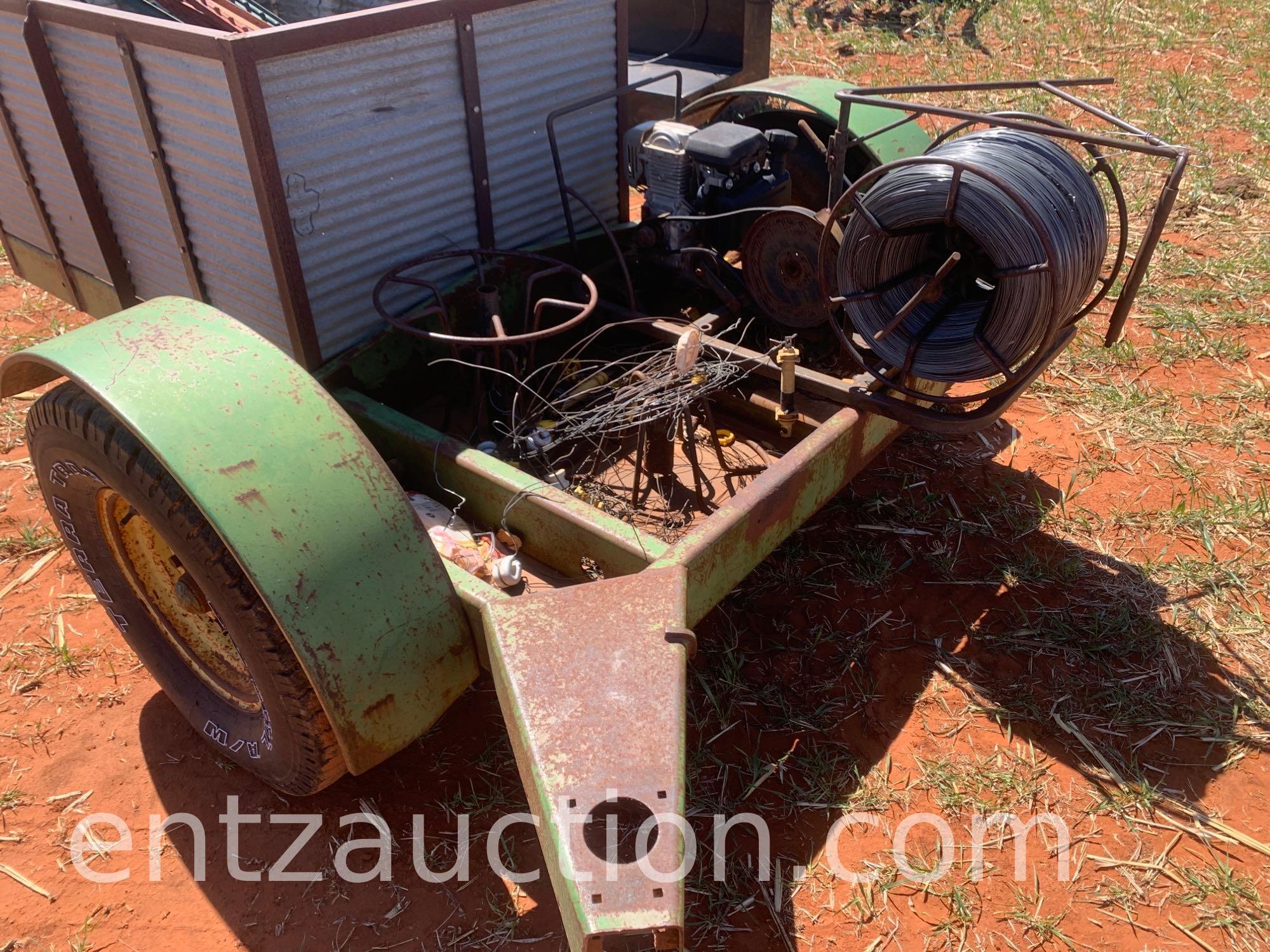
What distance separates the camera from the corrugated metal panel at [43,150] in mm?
3924

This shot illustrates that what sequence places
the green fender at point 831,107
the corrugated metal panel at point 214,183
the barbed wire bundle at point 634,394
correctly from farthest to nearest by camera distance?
the green fender at point 831,107 → the barbed wire bundle at point 634,394 → the corrugated metal panel at point 214,183

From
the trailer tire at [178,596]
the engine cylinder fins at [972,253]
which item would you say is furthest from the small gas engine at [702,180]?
the trailer tire at [178,596]

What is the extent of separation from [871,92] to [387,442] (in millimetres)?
2109

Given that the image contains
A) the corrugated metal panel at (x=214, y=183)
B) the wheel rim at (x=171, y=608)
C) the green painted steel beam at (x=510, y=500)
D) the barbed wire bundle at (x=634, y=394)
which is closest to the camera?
the green painted steel beam at (x=510, y=500)

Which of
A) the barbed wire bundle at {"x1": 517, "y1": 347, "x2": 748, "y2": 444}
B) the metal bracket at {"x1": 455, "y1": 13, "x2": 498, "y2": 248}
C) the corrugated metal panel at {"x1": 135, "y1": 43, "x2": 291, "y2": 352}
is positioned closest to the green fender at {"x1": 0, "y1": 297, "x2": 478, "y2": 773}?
the corrugated metal panel at {"x1": 135, "y1": 43, "x2": 291, "y2": 352}

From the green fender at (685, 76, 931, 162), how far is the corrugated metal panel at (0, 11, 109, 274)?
102 inches

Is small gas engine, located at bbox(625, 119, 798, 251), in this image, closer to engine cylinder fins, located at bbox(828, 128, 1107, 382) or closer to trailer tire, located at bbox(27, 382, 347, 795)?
engine cylinder fins, located at bbox(828, 128, 1107, 382)

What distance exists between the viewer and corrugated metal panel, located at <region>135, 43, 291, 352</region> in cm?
322

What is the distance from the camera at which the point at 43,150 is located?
4.21m

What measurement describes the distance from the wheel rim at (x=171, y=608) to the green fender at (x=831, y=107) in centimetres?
267

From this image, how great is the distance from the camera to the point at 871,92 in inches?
142

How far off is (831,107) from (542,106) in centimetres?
→ 124

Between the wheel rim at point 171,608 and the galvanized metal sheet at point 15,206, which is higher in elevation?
the galvanized metal sheet at point 15,206

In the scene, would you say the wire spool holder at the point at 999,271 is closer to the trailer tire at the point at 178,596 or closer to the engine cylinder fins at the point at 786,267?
the engine cylinder fins at the point at 786,267
